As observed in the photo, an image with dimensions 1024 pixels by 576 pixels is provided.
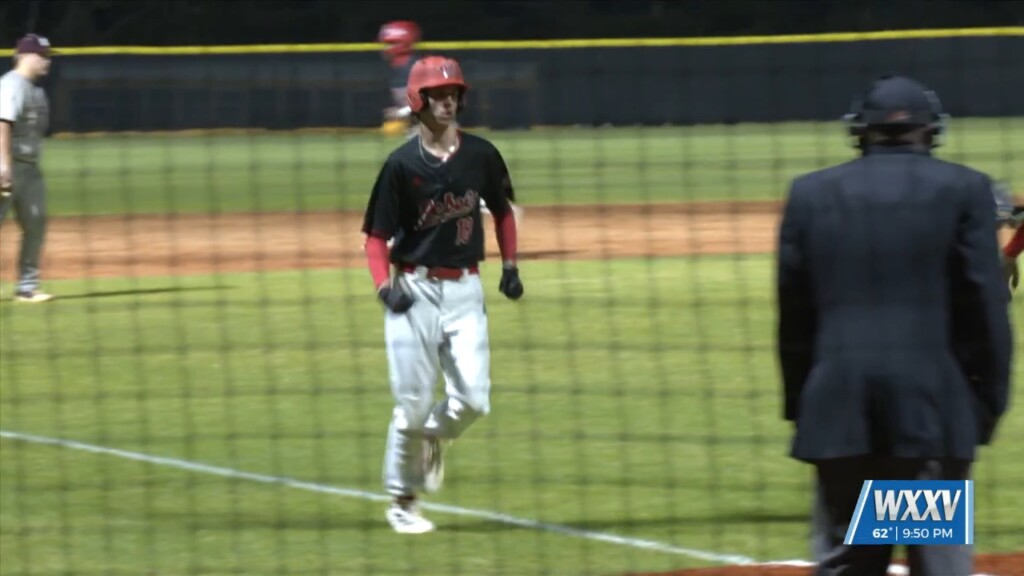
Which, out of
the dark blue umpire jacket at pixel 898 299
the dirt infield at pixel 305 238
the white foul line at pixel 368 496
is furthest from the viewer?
the dirt infield at pixel 305 238

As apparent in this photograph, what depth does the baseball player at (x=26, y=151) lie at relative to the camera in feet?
45.4

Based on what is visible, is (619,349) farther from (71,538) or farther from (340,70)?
(340,70)

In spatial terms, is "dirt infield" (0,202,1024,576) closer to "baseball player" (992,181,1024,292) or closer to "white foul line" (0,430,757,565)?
"white foul line" (0,430,757,565)

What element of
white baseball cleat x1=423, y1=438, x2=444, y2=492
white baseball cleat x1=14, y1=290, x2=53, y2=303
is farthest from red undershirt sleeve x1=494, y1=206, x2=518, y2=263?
white baseball cleat x1=14, y1=290, x2=53, y2=303

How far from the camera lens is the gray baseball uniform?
1391cm

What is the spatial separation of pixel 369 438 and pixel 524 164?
67.6 feet

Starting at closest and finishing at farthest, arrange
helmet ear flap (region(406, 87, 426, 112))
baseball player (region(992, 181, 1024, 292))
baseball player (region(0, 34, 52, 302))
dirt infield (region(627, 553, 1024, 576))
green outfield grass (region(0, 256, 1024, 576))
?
baseball player (region(992, 181, 1024, 292)) < dirt infield (region(627, 553, 1024, 576)) < green outfield grass (region(0, 256, 1024, 576)) < helmet ear flap (region(406, 87, 426, 112)) < baseball player (region(0, 34, 52, 302))

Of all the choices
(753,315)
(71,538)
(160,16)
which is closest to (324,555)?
(71,538)

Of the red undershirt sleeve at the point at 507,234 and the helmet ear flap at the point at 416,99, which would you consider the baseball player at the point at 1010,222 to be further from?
the helmet ear flap at the point at 416,99

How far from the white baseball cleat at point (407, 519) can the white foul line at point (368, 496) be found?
317 millimetres

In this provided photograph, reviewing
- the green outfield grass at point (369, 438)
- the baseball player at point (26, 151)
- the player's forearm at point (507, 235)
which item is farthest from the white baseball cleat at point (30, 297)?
the player's forearm at point (507, 235)

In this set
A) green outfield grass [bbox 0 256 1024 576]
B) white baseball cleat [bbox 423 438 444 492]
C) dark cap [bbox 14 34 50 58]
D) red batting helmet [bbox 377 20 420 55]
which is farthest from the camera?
red batting helmet [bbox 377 20 420 55]

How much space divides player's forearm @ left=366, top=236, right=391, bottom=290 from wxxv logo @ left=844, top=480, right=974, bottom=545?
3102 millimetres

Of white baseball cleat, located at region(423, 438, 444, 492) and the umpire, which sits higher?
the umpire
